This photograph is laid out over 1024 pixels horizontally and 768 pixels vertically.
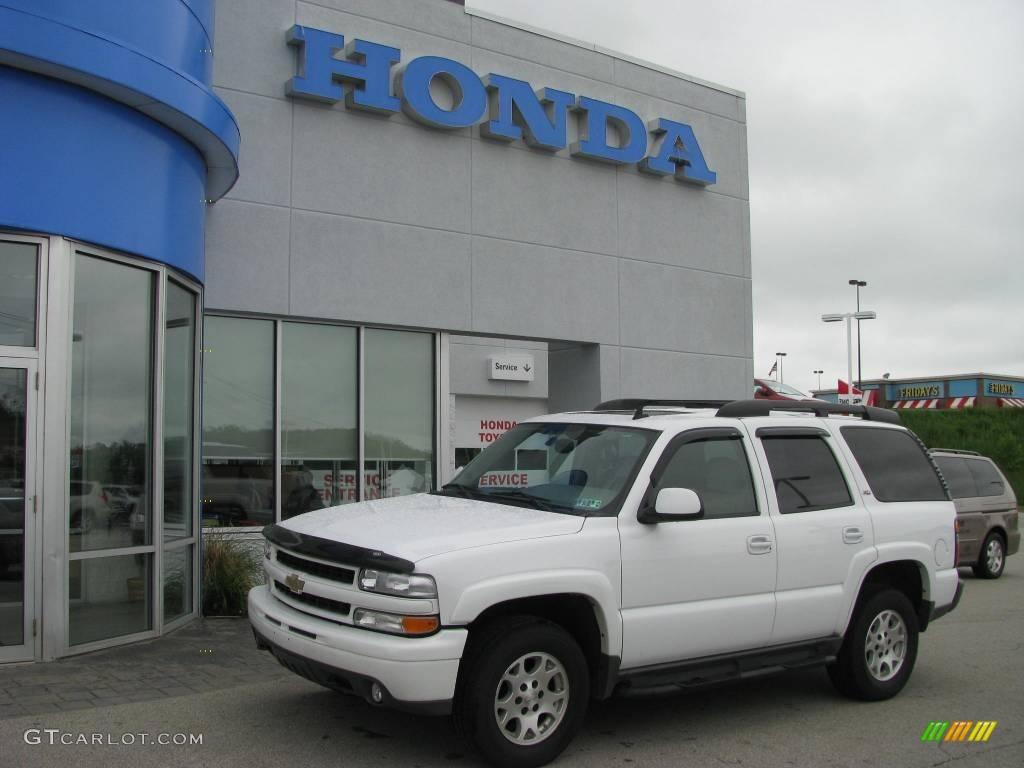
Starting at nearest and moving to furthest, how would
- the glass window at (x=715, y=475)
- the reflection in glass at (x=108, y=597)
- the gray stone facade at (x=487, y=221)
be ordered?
the glass window at (x=715, y=475) → the reflection in glass at (x=108, y=597) → the gray stone facade at (x=487, y=221)

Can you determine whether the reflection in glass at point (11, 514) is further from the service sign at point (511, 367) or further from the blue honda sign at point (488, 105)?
the service sign at point (511, 367)

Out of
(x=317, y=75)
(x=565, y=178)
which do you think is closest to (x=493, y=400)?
(x=565, y=178)

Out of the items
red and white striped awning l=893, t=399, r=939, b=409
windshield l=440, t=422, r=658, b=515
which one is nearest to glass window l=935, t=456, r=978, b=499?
windshield l=440, t=422, r=658, b=515

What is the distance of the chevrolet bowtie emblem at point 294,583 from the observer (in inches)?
226

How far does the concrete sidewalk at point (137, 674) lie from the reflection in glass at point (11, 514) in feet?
1.20

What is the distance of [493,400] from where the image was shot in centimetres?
1836

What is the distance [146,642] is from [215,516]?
267 cm

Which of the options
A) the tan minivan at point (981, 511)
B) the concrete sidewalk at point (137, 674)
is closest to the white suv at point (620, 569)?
the concrete sidewalk at point (137, 674)

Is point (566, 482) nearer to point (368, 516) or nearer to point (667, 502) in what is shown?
point (667, 502)

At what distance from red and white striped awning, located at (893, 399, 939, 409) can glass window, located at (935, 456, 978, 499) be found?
1440 inches

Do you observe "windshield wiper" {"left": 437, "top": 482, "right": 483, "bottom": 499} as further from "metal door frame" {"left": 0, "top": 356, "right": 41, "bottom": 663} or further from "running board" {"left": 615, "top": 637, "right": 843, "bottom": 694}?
"metal door frame" {"left": 0, "top": 356, "right": 41, "bottom": 663}

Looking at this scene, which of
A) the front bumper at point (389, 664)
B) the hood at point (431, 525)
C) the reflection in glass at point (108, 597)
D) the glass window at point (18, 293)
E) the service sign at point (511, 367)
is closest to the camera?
the front bumper at point (389, 664)

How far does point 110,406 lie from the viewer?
8625 mm

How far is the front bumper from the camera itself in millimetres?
5133
